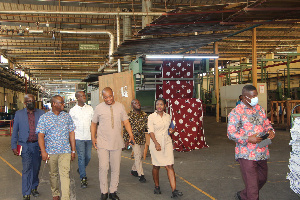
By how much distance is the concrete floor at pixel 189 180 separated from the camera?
555 cm

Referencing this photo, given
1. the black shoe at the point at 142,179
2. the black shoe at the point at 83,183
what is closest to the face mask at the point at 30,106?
the black shoe at the point at 83,183

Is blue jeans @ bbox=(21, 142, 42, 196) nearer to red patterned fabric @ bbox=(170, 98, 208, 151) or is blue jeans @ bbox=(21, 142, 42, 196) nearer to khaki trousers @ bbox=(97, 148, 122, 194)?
khaki trousers @ bbox=(97, 148, 122, 194)

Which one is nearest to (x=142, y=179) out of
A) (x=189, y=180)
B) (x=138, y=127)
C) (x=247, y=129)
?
(x=189, y=180)

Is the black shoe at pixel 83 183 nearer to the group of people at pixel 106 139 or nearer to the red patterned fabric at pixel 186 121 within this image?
the group of people at pixel 106 139

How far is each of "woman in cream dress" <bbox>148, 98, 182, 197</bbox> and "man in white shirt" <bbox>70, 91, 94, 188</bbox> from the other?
5.08 feet

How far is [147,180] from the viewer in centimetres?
667

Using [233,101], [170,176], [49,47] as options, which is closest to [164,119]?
[170,176]

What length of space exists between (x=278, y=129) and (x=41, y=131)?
1453 centimetres

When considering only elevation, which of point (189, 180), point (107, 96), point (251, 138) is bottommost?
point (189, 180)

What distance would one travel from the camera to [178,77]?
10.9m

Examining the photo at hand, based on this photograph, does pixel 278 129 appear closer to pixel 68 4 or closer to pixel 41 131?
pixel 68 4

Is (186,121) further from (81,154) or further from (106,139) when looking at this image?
(106,139)

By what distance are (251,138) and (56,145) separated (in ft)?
9.20

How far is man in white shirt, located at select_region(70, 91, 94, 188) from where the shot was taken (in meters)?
6.38
